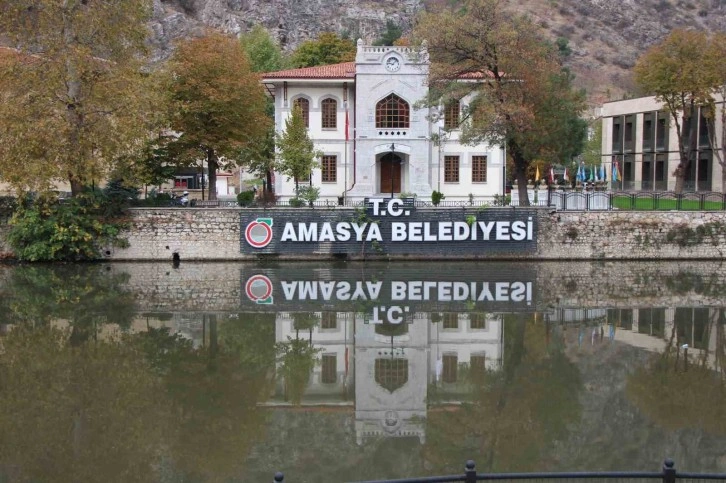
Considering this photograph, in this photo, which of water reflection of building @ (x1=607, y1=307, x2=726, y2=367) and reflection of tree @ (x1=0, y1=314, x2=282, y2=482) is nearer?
reflection of tree @ (x1=0, y1=314, x2=282, y2=482)

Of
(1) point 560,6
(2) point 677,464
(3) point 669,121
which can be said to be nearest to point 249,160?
(3) point 669,121

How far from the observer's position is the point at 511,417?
39.2ft

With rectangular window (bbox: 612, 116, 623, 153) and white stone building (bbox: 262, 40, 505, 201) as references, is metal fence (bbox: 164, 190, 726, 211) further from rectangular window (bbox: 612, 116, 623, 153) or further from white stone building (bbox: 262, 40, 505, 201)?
rectangular window (bbox: 612, 116, 623, 153)

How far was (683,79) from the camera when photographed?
3969 centimetres

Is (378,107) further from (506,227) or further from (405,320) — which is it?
(405,320)

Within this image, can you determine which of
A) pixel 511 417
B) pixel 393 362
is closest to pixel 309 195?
pixel 393 362

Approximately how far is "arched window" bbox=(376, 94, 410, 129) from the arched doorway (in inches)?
70.7

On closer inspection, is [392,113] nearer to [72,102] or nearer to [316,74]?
[316,74]

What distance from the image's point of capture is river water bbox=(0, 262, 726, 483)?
1033 centimetres

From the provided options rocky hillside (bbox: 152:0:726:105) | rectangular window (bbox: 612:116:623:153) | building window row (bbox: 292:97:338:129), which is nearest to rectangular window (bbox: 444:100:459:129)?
building window row (bbox: 292:97:338:129)

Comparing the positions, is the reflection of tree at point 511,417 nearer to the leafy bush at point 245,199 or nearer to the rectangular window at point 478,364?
the rectangular window at point 478,364

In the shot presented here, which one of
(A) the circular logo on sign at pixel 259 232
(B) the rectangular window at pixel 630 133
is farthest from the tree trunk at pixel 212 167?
(B) the rectangular window at pixel 630 133

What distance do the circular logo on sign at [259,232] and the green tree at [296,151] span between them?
223 inches

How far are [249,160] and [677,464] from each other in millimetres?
35197
